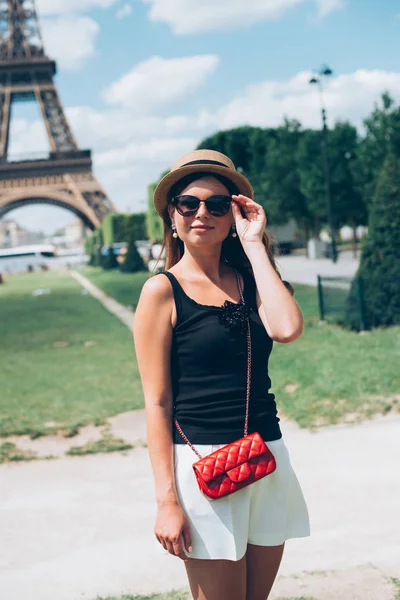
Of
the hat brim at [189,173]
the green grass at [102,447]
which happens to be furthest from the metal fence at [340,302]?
the hat brim at [189,173]

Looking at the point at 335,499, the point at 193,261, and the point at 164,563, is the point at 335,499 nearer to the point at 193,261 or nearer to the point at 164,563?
the point at 164,563

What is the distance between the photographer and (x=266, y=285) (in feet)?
7.47

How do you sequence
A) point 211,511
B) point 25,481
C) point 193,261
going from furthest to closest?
point 25,481 → point 193,261 → point 211,511

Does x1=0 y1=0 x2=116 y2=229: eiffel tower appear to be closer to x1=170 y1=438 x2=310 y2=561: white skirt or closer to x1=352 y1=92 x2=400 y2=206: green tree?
x1=352 y1=92 x2=400 y2=206: green tree

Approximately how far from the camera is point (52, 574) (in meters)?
3.94

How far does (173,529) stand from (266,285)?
77 centimetres

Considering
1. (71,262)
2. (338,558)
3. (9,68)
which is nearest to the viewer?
(338,558)

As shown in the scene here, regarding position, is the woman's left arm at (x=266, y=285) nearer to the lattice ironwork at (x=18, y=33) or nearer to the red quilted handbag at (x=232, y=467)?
the red quilted handbag at (x=232, y=467)

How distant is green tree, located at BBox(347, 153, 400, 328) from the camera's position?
11297 mm

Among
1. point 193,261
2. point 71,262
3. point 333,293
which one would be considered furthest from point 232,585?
point 71,262

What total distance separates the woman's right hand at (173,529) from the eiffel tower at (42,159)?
64275 millimetres

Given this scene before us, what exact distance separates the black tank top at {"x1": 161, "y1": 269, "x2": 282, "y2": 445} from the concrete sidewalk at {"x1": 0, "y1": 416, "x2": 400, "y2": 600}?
3.79 ft

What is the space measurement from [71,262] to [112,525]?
3282 inches

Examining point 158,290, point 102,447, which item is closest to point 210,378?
point 158,290
